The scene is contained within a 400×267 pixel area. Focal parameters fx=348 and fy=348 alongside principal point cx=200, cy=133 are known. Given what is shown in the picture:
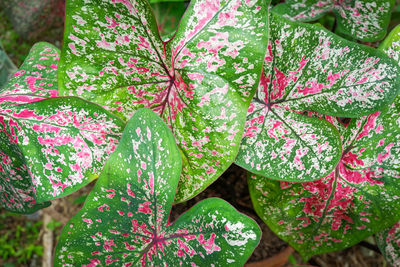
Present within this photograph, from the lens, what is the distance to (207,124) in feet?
2.39

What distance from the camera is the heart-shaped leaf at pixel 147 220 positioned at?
655 millimetres

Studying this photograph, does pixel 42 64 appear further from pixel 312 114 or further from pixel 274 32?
pixel 312 114

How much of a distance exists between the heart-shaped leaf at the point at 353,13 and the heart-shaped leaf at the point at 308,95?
33 centimetres

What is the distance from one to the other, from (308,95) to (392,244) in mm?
549

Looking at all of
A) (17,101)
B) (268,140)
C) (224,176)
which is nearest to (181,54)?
(268,140)

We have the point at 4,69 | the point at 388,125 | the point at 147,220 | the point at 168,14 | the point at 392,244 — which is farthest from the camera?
the point at 168,14

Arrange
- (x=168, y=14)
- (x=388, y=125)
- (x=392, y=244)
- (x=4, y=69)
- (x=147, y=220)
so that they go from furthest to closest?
1. (x=168, y=14)
2. (x=4, y=69)
3. (x=392, y=244)
4. (x=388, y=125)
5. (x=147, y=220)

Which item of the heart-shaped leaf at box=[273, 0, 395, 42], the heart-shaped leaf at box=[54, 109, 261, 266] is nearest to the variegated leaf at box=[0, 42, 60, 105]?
the heart-shaped leaf at box=[54, 109, 261, 266]

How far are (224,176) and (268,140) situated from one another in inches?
16.4

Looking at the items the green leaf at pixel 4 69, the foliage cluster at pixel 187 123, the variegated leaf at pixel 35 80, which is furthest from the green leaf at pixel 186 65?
the green leaf at pixel 4 69

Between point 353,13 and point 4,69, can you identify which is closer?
point 353,13

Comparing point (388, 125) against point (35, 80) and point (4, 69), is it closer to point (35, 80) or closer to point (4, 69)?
point (35, 80)

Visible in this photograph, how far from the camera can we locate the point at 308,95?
79cm

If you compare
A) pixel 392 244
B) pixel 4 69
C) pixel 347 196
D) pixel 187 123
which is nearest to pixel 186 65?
pixel 187 123
